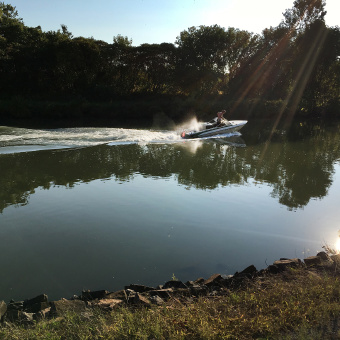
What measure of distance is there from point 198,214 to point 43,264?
173 inches

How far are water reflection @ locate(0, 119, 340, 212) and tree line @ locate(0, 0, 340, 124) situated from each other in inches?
758

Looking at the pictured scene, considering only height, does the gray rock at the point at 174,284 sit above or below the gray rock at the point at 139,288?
above

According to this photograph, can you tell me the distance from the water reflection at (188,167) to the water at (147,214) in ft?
0.17

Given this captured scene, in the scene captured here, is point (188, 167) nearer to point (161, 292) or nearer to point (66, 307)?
point (161, 292)

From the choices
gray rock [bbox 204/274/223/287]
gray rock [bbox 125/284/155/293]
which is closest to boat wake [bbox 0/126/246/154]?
gray rock [bbox 125/284/155/293]

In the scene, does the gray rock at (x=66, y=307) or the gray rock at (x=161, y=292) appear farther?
the gray rock at (x=161, y=292)

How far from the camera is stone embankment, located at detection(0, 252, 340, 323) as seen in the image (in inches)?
180

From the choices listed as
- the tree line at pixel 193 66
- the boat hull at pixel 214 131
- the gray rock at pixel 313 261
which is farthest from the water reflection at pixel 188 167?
the tree line at pixel 193 66

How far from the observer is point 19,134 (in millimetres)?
20781

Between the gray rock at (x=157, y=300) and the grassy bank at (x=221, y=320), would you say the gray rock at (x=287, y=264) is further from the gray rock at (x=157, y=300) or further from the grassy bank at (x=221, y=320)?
the gray rock at (x=157, y=300)

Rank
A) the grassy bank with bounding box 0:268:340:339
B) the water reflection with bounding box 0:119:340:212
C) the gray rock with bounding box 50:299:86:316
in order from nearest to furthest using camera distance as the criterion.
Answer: the grassy bank with bounding box 0:268:340:339 < the gray rock with bounding box 50:299:86:316 < the water reflection with bounding box 0:119:340:212

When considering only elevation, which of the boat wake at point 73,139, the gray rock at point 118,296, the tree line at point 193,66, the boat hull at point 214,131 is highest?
the tree line at point 193,66

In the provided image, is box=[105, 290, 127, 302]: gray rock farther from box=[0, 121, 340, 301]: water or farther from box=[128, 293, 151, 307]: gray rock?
box=[0, 121, 340, 301]: water

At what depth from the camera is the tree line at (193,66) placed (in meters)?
36.9
